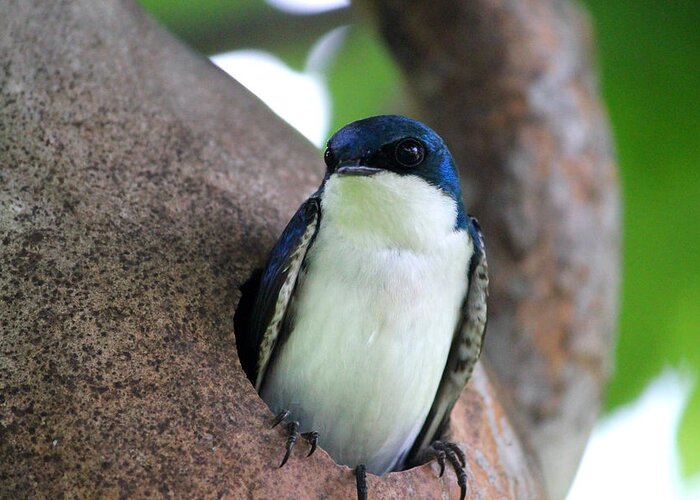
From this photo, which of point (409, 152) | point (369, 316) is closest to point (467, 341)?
point (369, 316)

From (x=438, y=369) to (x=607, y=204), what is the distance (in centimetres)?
150

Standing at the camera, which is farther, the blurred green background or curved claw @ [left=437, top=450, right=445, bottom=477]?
the blurred green background

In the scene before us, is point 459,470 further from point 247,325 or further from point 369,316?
point 247,325

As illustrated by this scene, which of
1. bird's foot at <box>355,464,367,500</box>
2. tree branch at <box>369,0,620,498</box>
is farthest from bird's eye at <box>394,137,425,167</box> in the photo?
tree branch at <box>369,0,620,498</box>

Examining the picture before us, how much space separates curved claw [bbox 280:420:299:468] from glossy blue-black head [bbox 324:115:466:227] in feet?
2.05

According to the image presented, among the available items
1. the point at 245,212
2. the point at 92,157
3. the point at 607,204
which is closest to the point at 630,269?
the point at 607,204

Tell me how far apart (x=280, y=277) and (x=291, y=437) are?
0.43m

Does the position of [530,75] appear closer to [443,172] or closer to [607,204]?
[607,204]

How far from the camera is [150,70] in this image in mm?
2752

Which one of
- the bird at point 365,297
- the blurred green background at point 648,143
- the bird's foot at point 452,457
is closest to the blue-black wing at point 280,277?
the bird at point 365,297

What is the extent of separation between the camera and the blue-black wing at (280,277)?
2516 mm

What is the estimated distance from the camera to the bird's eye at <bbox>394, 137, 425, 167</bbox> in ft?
8.61

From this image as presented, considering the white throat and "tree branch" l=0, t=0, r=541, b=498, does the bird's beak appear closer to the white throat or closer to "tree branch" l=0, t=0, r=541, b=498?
the white throat

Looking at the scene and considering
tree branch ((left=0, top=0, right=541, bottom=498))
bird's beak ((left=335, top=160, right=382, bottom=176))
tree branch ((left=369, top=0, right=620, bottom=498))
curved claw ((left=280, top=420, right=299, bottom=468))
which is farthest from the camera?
tree branch ((left=369, top=0, right=620, bottom=498))
